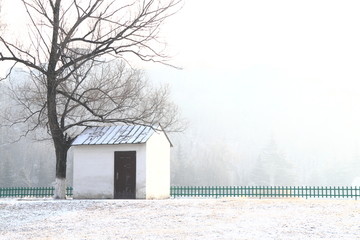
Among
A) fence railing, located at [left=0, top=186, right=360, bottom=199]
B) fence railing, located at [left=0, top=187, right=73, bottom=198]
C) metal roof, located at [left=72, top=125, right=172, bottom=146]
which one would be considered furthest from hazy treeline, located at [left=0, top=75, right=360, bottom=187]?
metal roof, located at [left=72, top=125, right=172, bottom=146]

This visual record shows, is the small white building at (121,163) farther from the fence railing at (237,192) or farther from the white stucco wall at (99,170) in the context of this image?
the fence railing at (237,192)

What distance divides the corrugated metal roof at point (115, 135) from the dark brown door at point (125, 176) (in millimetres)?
840

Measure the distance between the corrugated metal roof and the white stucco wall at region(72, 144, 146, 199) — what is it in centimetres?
29

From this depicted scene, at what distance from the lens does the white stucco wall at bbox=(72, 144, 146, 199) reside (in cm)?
2859

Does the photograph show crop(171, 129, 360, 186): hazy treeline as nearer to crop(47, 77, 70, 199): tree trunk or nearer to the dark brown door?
crop(47, 77, 70, 199): tree trunk

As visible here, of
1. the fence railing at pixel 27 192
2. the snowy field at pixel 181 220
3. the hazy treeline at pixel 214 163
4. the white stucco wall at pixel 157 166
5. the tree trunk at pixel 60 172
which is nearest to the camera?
the snowy field at pixel 181 220

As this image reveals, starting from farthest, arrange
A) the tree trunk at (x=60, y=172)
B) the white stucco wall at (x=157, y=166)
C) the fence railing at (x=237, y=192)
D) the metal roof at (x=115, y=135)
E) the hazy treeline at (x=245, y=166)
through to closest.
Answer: the hazy treeline at (x=245, y=166)
the fence railing at (x=237, y=192)
the tree trunk at (x=60, y=172)
the metal roof at (x=115, y=135)
the white stucco wall at (x=157, y=166)

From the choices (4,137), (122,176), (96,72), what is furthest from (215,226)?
(4,137)

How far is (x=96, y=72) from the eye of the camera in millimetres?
35531

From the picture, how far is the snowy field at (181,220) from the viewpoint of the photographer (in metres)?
15.5

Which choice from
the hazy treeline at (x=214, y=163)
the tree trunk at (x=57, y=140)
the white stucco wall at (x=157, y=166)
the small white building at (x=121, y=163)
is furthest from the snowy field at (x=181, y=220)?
the hazy treeline at (x=214, y=163)

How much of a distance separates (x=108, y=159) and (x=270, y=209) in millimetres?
11741

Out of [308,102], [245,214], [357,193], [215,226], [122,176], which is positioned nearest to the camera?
[215,226]

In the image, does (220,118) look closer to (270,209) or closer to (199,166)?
(199,166)
